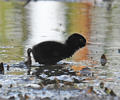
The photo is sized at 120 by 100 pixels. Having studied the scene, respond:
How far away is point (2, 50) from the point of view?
31.2ft

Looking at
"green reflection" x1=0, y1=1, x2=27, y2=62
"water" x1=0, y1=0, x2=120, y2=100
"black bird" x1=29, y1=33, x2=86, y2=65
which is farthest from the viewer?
"green reflection" x1=0, y1=1, x2=27, y2=62

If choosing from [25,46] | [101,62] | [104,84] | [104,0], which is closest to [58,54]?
[101,62]

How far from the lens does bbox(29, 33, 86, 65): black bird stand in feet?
25.0

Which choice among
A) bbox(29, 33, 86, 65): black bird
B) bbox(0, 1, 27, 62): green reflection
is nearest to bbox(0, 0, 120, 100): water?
bbox(0, 1, 27, 62): green reflection

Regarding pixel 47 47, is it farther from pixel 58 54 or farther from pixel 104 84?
pixel 104 84

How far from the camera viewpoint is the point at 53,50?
25.2ft

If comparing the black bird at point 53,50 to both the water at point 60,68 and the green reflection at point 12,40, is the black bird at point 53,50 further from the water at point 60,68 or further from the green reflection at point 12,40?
the green reflection at point 12,40

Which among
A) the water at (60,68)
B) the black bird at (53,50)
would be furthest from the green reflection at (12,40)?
the black bird at (53,50)

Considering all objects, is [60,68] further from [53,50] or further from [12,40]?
[12,40]

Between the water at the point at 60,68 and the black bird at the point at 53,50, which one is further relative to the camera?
the black bird at the point at 53,50

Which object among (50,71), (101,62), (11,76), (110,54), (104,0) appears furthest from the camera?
(104,0)

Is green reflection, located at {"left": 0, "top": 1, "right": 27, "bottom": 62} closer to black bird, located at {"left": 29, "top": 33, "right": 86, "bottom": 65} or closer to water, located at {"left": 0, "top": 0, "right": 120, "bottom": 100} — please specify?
water, located at {"left": 0, "top": 0, "right": 120, "bottom": 100}

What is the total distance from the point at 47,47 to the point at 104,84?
1737mm

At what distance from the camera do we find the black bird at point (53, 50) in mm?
7629
